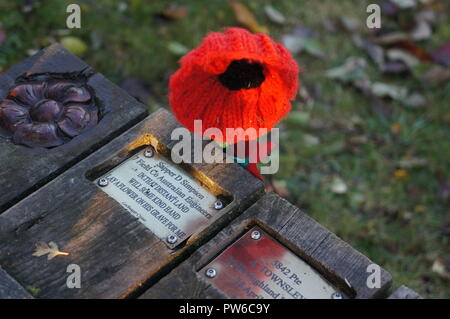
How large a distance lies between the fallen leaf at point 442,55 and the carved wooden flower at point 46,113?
2091 millimetres

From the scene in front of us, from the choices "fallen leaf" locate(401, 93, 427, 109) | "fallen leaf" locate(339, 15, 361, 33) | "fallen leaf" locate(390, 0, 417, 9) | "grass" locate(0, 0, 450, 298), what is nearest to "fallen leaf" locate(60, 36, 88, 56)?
"grass" locate(0, 0, 450, 298)

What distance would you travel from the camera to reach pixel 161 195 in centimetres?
194

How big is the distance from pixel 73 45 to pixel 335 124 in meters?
1.42

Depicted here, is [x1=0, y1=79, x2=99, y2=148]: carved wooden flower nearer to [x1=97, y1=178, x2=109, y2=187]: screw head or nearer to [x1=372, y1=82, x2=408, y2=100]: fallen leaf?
[x1=97, y1=178, x2=109, y2=187]: screw head

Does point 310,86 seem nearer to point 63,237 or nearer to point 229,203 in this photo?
point 229,203

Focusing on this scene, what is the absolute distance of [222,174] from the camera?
1976 millimetres

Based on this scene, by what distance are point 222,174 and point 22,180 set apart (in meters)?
0.64

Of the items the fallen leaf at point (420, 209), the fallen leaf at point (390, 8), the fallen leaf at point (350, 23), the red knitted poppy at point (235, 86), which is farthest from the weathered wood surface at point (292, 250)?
the fallen leaf at point (390, 8)

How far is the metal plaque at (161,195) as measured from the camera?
1.88 m

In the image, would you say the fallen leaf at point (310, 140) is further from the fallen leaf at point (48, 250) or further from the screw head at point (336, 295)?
the fallen leaf at point (48, 250)

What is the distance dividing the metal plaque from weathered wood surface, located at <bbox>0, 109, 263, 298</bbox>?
0.03m

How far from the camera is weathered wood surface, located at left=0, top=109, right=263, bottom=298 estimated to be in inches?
68.6
